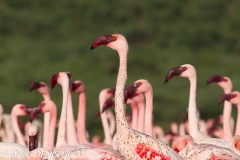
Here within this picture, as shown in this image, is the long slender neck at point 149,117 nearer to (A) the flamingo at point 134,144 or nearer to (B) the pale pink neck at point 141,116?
(B) the pale pink neck at point 141,116

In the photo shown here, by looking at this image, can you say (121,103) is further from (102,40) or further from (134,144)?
(102,40)

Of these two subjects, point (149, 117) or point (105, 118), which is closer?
point (149, 117)

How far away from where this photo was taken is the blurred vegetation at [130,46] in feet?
71.3

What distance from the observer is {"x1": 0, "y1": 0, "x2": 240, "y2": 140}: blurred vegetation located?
2172 centimetres

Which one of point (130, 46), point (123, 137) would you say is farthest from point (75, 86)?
point (130, 46)

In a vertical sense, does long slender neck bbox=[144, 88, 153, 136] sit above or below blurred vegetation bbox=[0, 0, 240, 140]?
below

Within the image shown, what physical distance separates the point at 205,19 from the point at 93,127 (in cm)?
1402

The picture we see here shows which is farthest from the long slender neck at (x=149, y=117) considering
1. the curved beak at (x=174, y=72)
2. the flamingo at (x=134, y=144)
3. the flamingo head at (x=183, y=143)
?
the flamingo at (x=134, y=144)

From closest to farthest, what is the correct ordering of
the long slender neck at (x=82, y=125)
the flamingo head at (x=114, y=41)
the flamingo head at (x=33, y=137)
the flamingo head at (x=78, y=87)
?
the flamingo head at (x=114, y=41), the flamingo head at (x=33, y=137), the long slender neck at (x=82, y=125), the flamingo head at (x=78, y=87)

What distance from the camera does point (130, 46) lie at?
96.7 ft

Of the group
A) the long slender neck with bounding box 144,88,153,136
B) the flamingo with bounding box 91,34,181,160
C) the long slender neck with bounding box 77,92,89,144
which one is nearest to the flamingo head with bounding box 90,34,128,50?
the flamingo with bounding box 91,34,181,160

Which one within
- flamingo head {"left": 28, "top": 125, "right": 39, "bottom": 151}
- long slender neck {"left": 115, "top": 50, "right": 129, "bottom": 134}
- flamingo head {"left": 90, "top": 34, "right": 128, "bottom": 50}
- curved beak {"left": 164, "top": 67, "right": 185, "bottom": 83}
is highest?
flamingo head {"left": 90, "top": 34, "right": 128, "bottom": 50}

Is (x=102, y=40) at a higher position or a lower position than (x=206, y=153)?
higher

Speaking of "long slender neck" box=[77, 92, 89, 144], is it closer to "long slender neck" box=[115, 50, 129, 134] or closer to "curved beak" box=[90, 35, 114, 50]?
"long slender neck" box=[115, 50, 129, 134]
